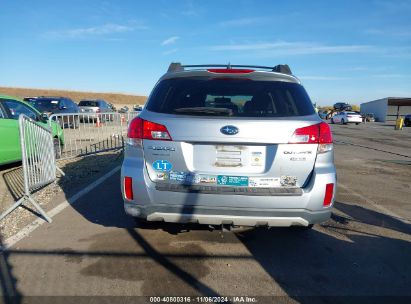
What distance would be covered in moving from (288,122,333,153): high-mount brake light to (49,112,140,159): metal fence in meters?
7.18

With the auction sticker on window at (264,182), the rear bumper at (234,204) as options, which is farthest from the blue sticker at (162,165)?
the auction sticker on window at (264,182)

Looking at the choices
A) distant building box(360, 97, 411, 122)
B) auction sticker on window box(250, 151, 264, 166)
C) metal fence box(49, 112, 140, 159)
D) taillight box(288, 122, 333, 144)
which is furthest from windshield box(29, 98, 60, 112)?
distant building box(360, 97, 411, 122)

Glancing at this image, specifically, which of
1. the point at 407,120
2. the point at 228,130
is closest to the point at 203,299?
the point at 228,130

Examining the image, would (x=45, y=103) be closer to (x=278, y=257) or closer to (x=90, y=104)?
(x=90, y=104)

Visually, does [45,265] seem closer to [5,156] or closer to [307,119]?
[307,119]

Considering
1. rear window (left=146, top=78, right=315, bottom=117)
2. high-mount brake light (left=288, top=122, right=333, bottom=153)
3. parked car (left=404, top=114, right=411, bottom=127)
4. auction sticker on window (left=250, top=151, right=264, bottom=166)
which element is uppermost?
rear window (left=146, top=78, right=315, bottom=117)

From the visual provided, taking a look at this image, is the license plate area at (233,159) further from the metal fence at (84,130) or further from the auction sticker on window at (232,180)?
the metal fence at (84,130)

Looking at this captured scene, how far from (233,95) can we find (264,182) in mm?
1035

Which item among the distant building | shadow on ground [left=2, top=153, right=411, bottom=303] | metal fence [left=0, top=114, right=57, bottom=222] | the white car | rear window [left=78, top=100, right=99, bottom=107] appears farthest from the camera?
the distant building

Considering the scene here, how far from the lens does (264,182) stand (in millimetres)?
3334

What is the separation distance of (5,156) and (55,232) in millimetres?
3568

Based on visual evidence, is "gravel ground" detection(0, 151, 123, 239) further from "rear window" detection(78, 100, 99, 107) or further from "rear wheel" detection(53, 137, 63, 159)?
"rear window" detection(78, 100, 99, 107)

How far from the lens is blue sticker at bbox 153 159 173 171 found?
337cm

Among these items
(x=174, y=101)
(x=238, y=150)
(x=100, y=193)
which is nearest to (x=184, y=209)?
(x=238, y=150)
